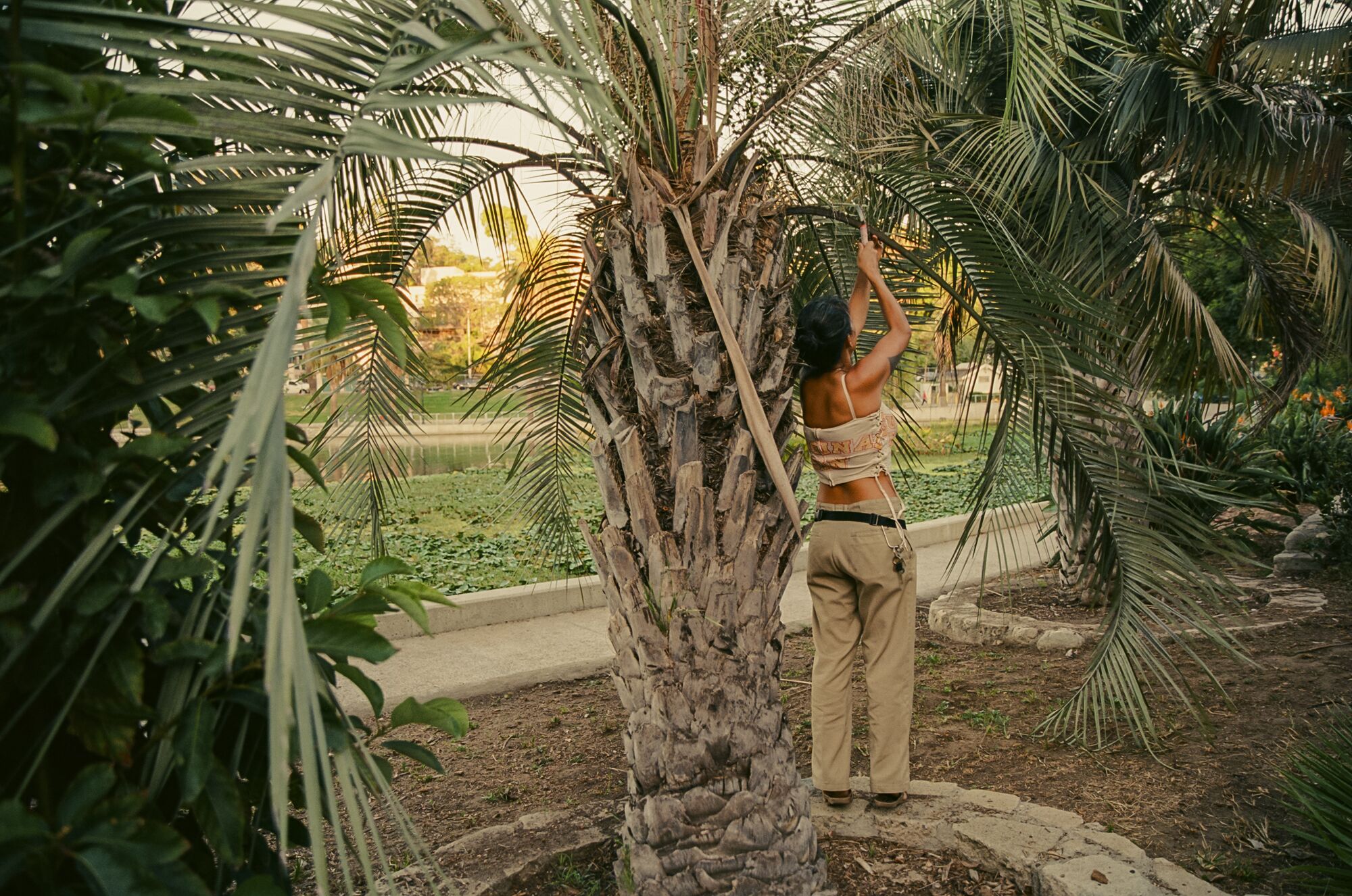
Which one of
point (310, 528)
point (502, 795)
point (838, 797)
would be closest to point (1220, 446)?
point (838, 797)

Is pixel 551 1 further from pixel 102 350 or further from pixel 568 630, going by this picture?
pixel 568 630

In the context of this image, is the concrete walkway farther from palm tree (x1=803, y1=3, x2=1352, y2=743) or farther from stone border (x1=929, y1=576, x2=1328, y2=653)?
palm tree (x1=803, y1=3, x2=1352, y2=743)

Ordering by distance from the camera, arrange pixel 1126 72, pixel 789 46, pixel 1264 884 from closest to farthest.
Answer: pixel 1264 884
pixel 789 46
pixel 1126 72

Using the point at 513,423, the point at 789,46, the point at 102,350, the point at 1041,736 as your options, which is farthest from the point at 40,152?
the point at 1041,736

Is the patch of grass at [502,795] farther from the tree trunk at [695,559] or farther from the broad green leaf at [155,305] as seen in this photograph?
the broad green leaf at [155,305]

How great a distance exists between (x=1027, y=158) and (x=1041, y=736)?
3.26 m

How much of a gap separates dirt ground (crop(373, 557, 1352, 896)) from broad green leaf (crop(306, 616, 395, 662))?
185 centimetres

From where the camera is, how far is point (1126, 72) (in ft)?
19.9

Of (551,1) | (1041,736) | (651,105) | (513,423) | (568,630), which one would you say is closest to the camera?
(551,1)

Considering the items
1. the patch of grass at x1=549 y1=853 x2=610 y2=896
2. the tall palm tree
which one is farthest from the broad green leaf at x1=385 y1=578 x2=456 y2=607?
the patch of grass at x1=549 y1=853 x2=610 y2=896

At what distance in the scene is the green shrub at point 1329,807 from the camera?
272 cm

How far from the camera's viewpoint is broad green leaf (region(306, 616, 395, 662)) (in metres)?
1.50

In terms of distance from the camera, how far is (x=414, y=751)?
1.68 metres

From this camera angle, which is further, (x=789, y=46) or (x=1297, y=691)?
(x=1297, y=691)
